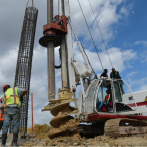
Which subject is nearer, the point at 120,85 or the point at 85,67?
the point at 120,85

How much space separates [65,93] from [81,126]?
223cm

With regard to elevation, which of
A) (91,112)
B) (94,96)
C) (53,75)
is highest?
(53,75)

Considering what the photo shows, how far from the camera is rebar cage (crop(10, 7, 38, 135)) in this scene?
866 cm

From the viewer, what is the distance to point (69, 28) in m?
10.7

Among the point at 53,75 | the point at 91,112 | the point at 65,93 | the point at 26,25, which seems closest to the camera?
the point at 91,112

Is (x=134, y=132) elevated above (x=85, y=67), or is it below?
below

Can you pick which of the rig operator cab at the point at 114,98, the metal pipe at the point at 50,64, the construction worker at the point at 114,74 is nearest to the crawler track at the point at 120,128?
the rig operator cab at the point at 114,98

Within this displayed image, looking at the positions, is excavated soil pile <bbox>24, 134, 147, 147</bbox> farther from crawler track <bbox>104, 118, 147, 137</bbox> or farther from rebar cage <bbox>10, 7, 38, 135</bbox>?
rebar cage <bbox>10, 7, 38, 135</bbox>

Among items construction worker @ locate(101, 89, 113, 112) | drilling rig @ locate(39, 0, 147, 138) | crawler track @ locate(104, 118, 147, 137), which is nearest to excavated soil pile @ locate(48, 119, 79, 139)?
drilling rig @ locate(39, 0, 147, 138)

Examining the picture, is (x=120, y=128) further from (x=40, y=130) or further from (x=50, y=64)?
(x=50, y=64)

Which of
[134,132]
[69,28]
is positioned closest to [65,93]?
[134,132]

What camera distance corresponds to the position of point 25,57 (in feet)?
31.9

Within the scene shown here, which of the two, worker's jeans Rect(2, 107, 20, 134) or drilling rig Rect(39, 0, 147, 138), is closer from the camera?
worker's jeans Rect(2, 107, 20, 134)

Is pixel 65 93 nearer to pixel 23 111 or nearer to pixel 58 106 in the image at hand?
pixel 58 106
